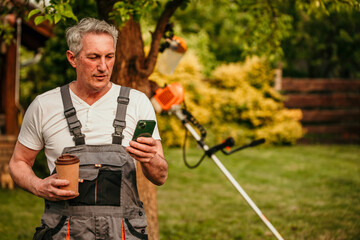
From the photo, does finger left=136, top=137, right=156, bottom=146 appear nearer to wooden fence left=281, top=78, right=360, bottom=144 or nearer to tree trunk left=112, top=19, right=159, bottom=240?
tree trunk left=112, top=19, right=159, bottom=240

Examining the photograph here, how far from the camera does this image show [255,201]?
253 inches

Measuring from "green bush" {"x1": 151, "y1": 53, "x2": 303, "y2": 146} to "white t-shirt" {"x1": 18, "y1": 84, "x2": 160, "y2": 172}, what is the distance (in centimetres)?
871

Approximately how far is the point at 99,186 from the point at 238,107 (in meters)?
9.68

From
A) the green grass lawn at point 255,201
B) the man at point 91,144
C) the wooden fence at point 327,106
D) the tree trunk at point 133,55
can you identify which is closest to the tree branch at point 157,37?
the tree trunk at point 133,55

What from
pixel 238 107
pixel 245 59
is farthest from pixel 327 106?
pixel 245 59

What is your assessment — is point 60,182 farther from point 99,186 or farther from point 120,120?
point 120,120

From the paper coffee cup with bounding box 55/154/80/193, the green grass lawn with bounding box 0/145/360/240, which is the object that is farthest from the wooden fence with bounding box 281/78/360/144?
the paper coffee cup with bounding box 55/154/80/193

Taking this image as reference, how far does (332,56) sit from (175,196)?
43.6ft

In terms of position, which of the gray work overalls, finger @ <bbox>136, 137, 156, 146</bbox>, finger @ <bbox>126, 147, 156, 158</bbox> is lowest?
the gray work overalls

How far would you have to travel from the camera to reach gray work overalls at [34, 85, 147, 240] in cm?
208

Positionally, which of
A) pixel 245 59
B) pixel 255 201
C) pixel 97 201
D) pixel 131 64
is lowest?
pixel 255 201

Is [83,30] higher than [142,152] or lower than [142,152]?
higher

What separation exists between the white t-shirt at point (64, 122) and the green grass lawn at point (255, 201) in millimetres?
3111

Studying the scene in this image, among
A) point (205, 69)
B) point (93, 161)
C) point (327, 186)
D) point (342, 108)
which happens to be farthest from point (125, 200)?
point (205, 69)
